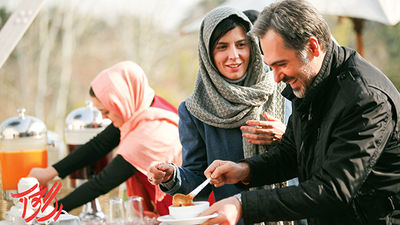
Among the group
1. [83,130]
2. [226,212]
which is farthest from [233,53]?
[83,130]

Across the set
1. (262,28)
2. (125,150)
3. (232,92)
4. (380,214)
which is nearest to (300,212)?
(380,214)

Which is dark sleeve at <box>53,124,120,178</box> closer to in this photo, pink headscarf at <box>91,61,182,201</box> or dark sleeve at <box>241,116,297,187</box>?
pink headscarf at <box>91,61,182,201</box>

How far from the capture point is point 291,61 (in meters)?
1.74

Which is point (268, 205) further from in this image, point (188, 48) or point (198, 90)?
point (188, 48)

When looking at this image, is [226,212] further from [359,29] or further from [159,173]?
[359,29]

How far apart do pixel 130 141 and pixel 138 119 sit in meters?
0.17

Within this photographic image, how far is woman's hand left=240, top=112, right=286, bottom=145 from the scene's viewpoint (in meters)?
2.29

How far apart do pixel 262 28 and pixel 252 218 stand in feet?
2.06

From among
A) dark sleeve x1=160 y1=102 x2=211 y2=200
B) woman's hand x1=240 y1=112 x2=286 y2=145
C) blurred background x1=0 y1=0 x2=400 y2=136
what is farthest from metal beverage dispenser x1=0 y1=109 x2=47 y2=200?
blurred background x1=0 y1=0 x2=400 y2=136

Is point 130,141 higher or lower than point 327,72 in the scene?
lower

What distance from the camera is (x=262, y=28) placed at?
1786 millimetres

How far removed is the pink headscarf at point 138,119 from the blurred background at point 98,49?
35.6 feet

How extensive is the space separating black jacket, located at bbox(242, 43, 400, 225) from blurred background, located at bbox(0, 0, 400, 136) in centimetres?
1203

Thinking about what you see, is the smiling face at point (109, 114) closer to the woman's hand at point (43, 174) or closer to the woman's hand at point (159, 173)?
the woman's hand at point (43, 174)
